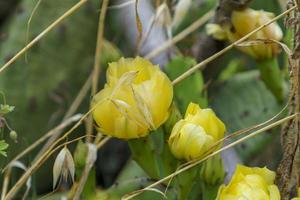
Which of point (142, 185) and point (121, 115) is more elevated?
point (121, 115)

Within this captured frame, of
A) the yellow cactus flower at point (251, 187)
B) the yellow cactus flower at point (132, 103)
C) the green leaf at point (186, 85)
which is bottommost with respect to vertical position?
the green leaf at point (186, 85)

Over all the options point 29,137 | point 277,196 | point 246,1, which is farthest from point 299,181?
point 29,137

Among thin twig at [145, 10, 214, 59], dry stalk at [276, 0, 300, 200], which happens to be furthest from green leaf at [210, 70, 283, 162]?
dry stalk at [276, 0, 300, 200]

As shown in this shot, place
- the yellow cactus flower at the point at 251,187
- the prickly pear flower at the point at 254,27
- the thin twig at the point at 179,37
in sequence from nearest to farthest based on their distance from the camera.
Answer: the yellow cactus flower at the point at 251,187 < the prickly pear flower at the point at 254,27 < the thin twig at the point at 179,37

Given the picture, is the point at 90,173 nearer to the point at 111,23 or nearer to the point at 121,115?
the point at 121,115

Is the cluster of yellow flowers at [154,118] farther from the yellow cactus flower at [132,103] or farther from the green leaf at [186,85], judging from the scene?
the green leaf at [186,85]

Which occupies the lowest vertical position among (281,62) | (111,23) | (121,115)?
(281,62)

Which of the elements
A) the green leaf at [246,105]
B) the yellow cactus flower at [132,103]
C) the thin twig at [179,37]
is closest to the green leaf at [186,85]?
the thin twig at [179,37]
